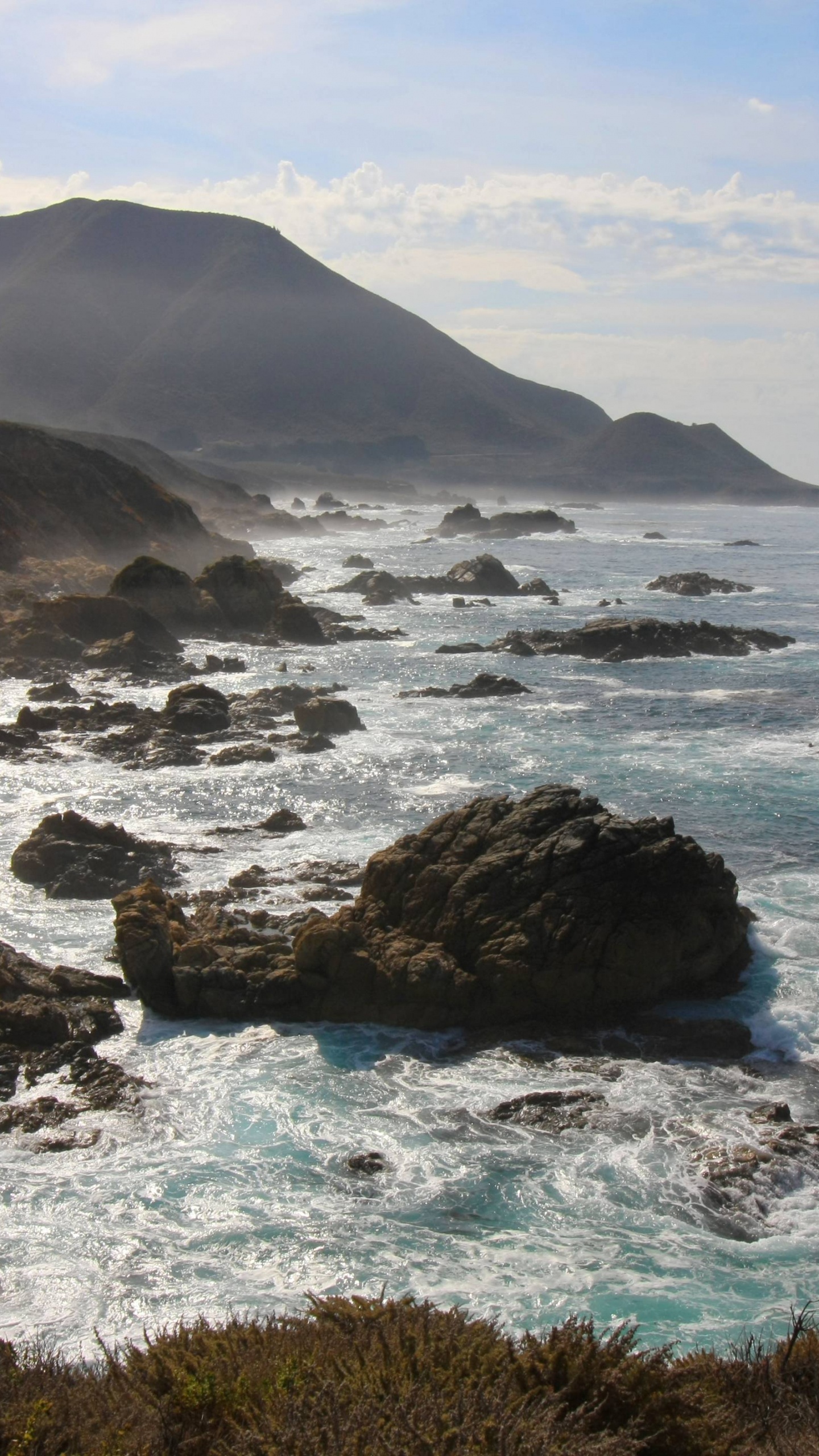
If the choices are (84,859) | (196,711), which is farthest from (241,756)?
(84,859)

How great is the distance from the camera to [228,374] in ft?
593

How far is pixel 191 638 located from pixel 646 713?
17593mm

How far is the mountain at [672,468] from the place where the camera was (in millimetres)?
156125

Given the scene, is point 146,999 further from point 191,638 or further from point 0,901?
point 191,638

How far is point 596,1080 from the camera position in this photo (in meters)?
13.9

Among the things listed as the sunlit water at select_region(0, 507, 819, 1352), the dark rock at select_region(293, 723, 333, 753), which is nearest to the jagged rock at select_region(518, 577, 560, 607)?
the dark rock at select_region(293, 723, 333, 753)

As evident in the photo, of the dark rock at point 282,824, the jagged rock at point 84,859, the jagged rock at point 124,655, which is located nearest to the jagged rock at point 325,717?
the dark rock at point 282,824

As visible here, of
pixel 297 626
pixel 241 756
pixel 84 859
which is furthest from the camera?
pixel 297 626

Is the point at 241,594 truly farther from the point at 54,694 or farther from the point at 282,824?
the point at 282,824

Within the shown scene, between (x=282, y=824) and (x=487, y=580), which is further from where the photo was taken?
(x=487, y=580)

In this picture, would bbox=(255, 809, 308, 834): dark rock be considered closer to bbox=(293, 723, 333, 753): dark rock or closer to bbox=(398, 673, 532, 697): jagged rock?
bbox=(293, 723, 333, 753): dark rock

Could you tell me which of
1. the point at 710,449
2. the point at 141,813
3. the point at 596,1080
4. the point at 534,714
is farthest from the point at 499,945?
the point at 710,449

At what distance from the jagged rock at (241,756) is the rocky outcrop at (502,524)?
6324 cm

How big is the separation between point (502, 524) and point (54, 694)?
6605cm
